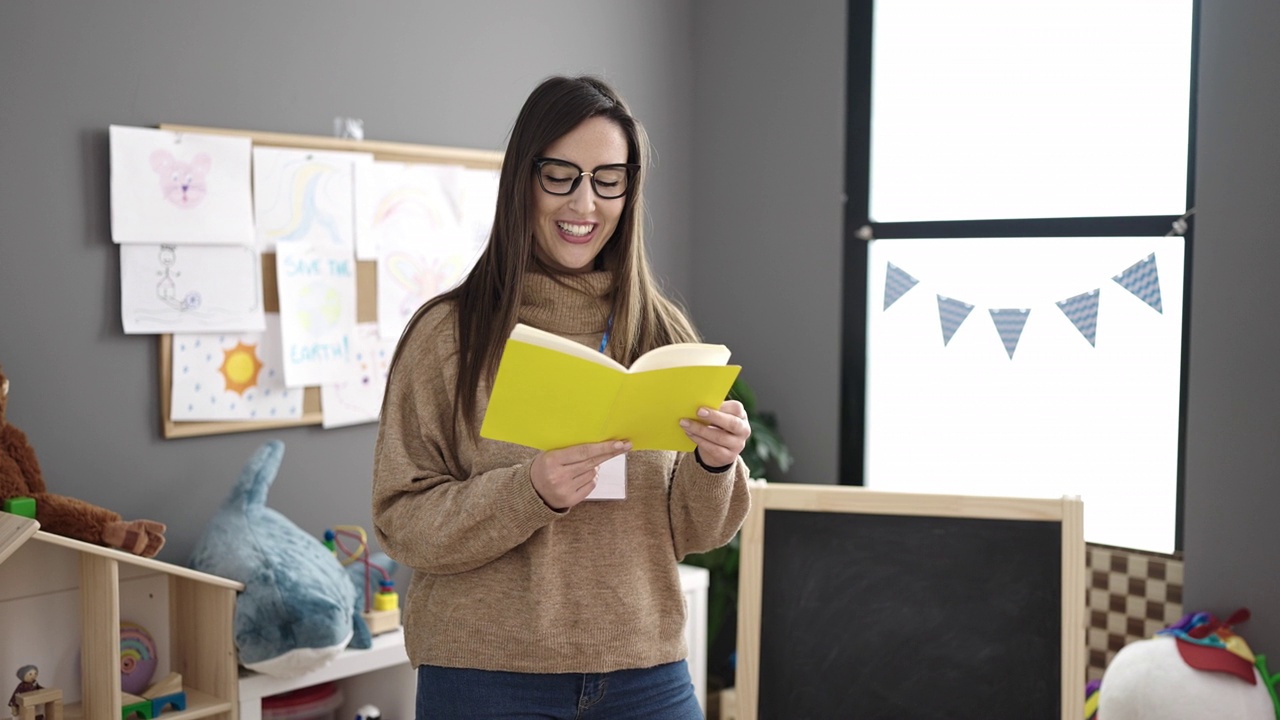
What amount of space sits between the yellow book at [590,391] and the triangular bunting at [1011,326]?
6.11 ft

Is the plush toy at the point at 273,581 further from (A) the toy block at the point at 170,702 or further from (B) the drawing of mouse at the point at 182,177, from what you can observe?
(B) the drawing of mouse at the point at 182,177

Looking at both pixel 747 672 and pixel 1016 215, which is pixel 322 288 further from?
pixel 1016 215

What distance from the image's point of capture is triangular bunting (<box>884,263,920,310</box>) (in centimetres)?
317

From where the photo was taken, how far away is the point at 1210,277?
239cm

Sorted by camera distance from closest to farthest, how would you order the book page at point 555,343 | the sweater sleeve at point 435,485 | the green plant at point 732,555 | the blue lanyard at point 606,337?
the book page at point 555,343 < the sweater sleeve at point 435,485 < the blue lanyard at point 606,337 < the green plant at point 732,555

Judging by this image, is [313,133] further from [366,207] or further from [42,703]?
[42,703]

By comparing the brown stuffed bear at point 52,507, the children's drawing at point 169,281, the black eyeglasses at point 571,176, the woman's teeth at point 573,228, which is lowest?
A: the brown stuffed bear at point 52,507

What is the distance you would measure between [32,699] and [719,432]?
136 cm

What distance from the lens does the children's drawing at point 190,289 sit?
7.36ft

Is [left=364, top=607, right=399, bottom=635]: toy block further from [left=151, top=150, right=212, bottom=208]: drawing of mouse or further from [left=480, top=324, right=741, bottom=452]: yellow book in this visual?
[left=480, top=324, right=741, bottom=452]: yellow book

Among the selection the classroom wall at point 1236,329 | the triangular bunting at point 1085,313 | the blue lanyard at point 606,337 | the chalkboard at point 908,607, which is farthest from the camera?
the triangular bunting at point 1085,313

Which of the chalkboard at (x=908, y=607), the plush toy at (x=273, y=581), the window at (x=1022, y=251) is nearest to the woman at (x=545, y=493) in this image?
the chalkboard at (x=908, y=607)

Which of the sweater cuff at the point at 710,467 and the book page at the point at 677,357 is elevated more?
the book page at the point at 677,357

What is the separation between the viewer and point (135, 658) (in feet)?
7.23
